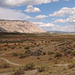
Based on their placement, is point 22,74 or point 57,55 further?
point 57,55

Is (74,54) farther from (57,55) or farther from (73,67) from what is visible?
(73,67)

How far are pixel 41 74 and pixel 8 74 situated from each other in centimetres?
310

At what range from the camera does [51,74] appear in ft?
38.1

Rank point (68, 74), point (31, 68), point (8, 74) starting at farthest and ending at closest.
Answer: point (31, 68)
point (8, 74)
point (68, 74)

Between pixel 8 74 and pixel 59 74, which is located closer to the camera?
pixel 59 74

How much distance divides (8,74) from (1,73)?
1.17 meters

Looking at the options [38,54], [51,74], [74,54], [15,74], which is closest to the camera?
[51,74]

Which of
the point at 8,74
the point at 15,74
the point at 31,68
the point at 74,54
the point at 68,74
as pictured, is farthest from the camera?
the point at 74,54

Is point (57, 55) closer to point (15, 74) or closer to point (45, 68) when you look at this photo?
point (45, 68)

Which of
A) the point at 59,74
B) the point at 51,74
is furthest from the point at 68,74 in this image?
the point at 51,74

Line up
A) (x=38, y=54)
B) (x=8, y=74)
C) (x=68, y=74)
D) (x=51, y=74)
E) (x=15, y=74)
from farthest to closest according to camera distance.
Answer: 1. (x=38, y=54)
2. (x=8, y=74)
3. (x=15, y=74)
4. (x=51, y=74)
5. (x=68, y=74)

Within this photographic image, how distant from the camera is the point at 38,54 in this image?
88.2 ft

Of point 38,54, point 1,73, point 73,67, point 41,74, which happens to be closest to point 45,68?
point 41,74

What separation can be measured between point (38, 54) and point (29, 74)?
1431 cm
